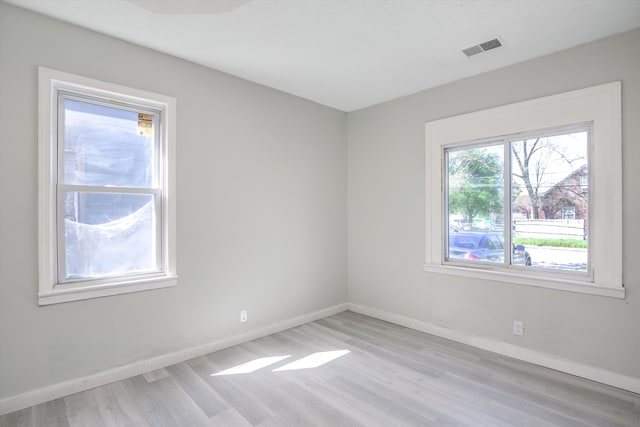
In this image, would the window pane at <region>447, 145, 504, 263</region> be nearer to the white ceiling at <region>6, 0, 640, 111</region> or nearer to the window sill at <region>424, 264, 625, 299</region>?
the window sill at <region>424, 264, 625, 299</region>

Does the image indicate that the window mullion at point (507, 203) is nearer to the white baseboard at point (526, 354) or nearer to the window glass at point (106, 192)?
the white baseboard at point (526, 354)

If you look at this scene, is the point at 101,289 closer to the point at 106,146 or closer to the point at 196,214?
the point at 196,214

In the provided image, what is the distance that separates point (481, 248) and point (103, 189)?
355 cm

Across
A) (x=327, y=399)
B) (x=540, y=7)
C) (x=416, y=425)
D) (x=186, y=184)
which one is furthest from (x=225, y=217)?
(x=540, y=7)

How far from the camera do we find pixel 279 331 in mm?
3748

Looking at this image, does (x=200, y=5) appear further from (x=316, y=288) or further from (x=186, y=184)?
(x=316, y=288)

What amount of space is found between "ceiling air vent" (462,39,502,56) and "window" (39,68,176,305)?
2633 millimetres

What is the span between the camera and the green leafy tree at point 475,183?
3316mm

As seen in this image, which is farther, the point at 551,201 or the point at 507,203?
the point at 507,203

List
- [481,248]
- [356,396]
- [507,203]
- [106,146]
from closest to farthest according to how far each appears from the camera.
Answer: [356,396] → [106,146] → [507,203] → [481,248]

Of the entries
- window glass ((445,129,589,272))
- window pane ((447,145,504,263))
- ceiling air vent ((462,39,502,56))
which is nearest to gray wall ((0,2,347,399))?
window pane ((447,145,504,263))

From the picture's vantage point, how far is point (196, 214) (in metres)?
3.10

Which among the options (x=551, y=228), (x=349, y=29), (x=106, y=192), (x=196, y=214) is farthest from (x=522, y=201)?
(x=106, y=192)

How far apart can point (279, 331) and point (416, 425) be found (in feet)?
6.42
